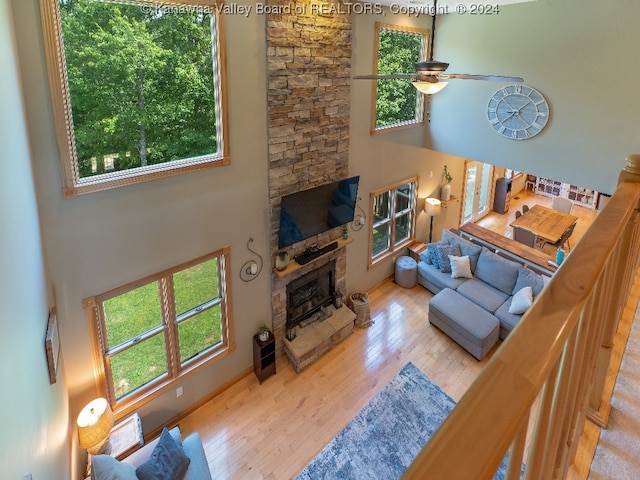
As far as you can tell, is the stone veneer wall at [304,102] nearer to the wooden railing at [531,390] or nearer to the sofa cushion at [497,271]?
the sofa cushion at [497,271]

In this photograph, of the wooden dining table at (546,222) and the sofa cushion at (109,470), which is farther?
the wooden dining table at (546,222)

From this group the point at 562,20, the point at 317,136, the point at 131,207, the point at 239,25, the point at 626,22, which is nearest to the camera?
the point at 131,207

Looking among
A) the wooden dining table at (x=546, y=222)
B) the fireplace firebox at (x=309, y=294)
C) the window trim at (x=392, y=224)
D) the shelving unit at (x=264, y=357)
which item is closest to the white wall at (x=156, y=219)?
the shelving unit at (x=264, y=357)

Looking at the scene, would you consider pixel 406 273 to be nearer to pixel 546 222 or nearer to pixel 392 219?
pixel 392 219

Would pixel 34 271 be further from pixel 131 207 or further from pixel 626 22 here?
pixel 626 22

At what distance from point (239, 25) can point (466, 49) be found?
149 inches

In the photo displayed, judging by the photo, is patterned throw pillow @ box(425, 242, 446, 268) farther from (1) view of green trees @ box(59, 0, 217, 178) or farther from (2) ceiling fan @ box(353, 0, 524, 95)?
(1) view of green trees @ box(59, 0, 217, 178)

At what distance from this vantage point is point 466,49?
625 cm

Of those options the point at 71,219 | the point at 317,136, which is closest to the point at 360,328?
the point at 317,136

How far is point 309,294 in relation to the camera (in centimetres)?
630

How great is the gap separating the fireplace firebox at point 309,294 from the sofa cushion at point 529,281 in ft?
10.2

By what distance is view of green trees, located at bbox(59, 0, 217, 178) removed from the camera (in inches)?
134

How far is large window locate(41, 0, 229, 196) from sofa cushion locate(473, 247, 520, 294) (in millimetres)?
5121

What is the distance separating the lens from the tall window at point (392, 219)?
7.19m
